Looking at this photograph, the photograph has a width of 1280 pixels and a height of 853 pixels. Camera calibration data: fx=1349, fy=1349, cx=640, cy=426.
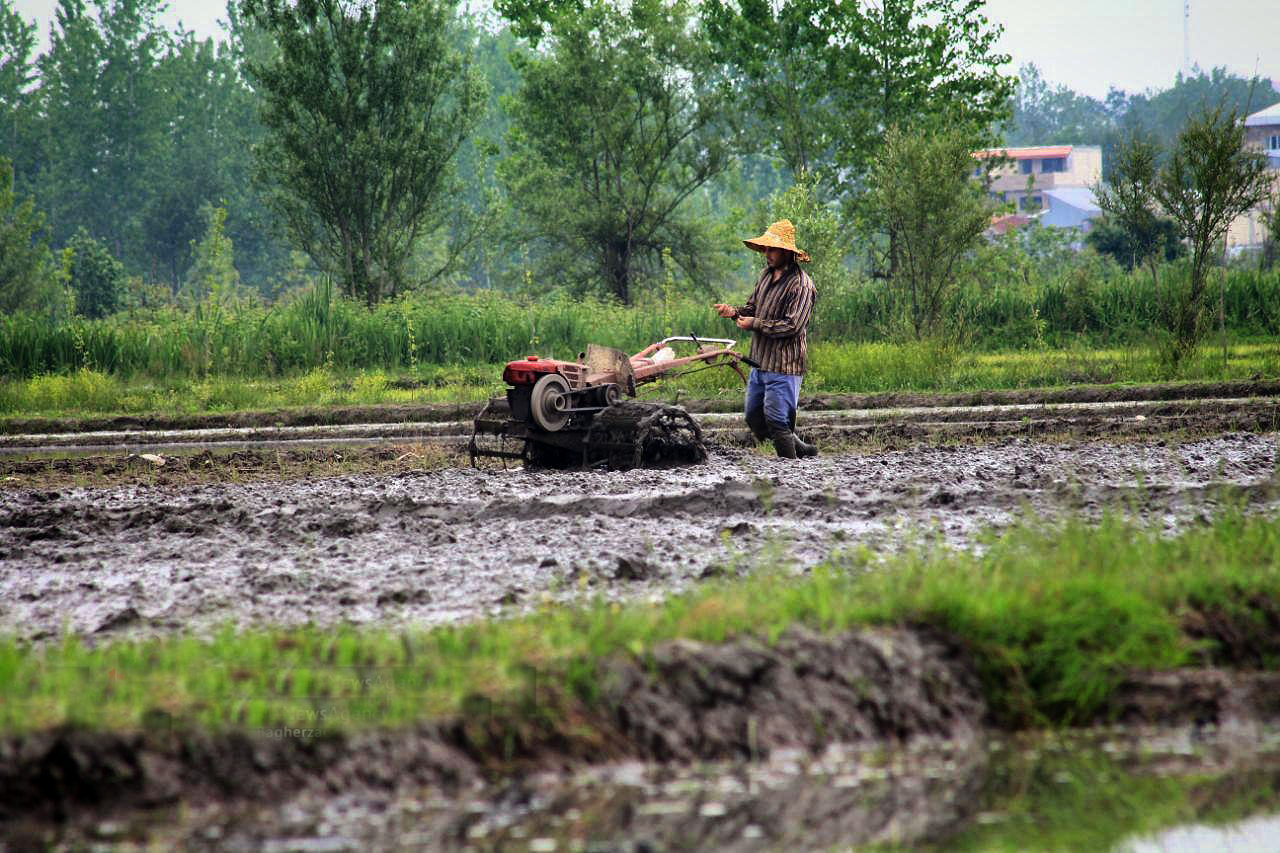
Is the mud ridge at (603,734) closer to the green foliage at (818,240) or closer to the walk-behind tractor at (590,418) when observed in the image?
the walk-behind tractor at (590,418)

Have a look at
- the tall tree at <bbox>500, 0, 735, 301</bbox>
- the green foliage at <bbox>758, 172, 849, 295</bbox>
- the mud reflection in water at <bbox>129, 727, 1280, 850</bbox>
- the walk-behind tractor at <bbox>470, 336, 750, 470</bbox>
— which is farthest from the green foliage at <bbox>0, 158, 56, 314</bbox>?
the mud reflection in water at <bbox>129, 727, 1280, 850</bbox>

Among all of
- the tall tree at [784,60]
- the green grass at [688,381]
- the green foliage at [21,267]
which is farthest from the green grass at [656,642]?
the green foliage at [21,267]

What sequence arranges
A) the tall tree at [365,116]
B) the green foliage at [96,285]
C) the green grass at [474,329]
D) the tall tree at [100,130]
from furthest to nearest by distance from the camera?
the tall tree at [100,130] < the green foliage at [96,285] < the tall tree at [365,116] < the green grass at [474,329]

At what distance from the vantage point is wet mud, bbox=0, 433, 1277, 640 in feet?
22.4

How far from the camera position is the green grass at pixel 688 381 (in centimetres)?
2069

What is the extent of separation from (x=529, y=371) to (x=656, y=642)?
7.39 meters

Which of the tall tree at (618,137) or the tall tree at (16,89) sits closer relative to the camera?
the tall tree at (618,137)

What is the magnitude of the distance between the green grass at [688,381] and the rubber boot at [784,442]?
→ 6842mm

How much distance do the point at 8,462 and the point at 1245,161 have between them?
17927 mm

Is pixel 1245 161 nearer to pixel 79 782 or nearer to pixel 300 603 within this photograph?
pixel 300 603

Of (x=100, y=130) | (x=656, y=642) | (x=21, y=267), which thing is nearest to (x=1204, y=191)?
(x=656, y=642)

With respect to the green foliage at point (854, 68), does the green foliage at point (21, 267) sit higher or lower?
lower

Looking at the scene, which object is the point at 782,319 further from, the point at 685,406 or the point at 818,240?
the point at 818,240

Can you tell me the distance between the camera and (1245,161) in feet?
67.4
